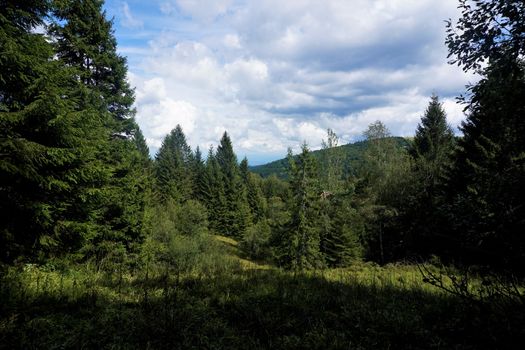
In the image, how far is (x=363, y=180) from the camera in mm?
38438

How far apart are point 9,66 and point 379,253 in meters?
34.7

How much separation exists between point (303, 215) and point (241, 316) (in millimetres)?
24574

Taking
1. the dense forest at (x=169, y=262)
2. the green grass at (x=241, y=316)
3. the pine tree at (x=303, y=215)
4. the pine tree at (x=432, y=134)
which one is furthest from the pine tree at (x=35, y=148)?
the pine tree at (x=432, y=134)

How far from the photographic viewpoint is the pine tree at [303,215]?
1133 inches

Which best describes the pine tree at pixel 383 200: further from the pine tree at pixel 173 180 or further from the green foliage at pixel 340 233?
the pine tree at pixel 173 180

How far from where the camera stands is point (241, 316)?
476 cm

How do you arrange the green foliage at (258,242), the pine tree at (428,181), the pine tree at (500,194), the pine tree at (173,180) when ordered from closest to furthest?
the pine tree at (500,194), the pine tree at (428,181), the green foliage at (258,242), the pine tree at (173,180)

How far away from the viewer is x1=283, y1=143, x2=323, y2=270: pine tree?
28.8m

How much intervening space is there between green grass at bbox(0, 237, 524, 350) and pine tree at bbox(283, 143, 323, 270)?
22596 mm

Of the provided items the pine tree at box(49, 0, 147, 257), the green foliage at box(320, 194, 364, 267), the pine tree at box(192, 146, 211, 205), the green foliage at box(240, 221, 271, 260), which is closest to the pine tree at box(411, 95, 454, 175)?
the green foliage at box(320, 194, 364, 267)

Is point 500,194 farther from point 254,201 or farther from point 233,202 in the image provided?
point 254,201

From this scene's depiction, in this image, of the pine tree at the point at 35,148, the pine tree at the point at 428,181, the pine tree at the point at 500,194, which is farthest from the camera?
the pine tree at the point at 428,181

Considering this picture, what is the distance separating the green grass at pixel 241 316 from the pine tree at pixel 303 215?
74.1ft

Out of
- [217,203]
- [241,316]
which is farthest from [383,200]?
[217,203]
